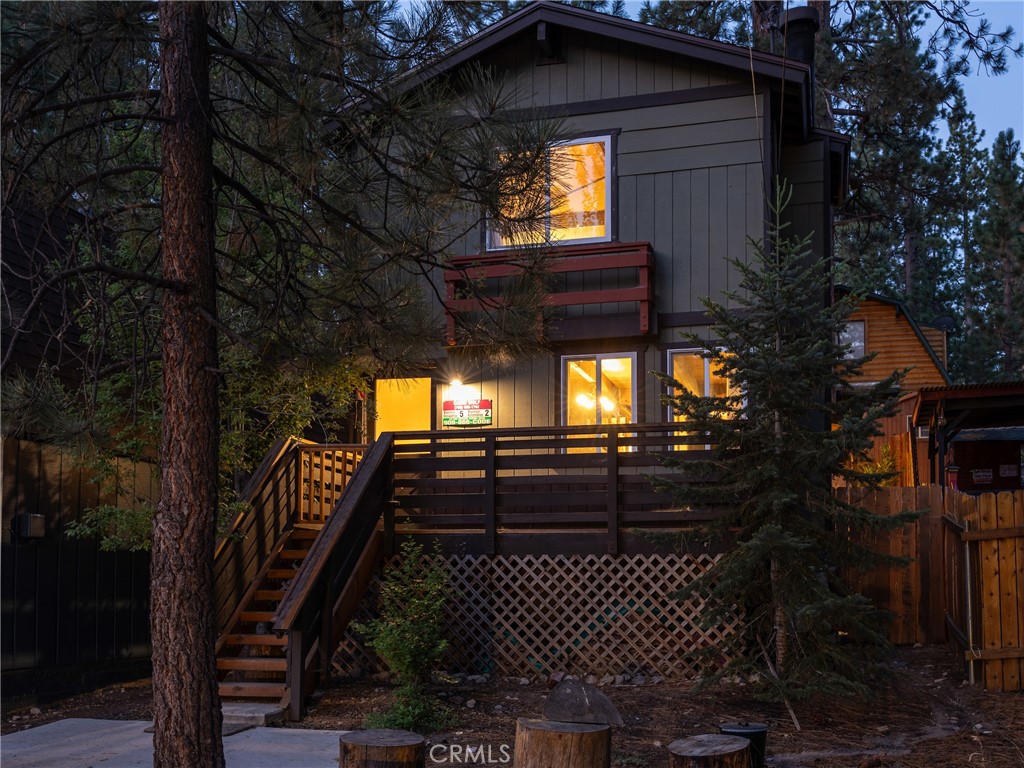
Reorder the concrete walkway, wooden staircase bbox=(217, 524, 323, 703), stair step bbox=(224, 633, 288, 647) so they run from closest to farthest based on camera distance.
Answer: the concrete walkway → wooden staircase bbox=(217, 524, 323, 703) → stair step bbox=(224, 633, 288, 647)

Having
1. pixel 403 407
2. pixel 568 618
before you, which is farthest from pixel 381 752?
pixel 403 407

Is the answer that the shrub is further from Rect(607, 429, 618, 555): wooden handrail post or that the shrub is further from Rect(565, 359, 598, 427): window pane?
Rect(565, 359, 598, 427): window pane

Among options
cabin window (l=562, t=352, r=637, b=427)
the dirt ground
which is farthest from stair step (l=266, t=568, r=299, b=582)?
cabin window (l=562, t=352, r=637, b=427)

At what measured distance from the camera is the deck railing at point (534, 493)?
420 inches

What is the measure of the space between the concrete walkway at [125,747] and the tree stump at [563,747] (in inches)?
114

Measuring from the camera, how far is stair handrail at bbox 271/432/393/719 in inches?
367

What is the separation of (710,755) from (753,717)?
3977 mm

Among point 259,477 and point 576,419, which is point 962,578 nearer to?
point 576,419

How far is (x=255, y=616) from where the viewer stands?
34.7 ft

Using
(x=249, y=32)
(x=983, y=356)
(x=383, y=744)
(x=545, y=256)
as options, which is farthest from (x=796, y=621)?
(x=983, y=356)

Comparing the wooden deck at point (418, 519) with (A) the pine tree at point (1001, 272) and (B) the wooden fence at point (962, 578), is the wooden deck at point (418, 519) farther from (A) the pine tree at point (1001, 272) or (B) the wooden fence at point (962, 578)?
(A) the pine tree at point (1001, 272)

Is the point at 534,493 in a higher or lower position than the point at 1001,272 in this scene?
lower

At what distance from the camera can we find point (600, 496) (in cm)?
1075

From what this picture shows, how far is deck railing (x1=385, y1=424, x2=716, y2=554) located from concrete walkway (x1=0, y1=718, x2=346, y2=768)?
3.02 metres
